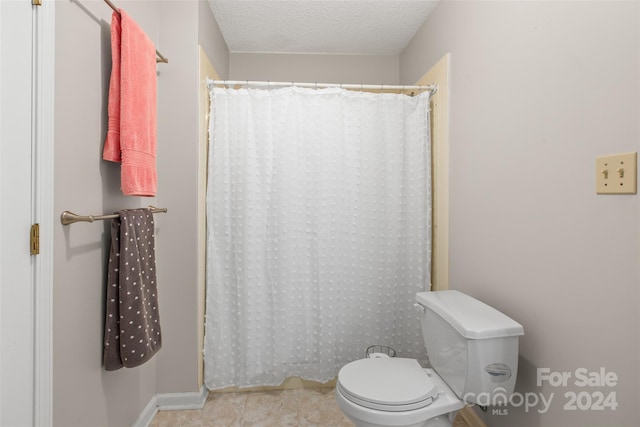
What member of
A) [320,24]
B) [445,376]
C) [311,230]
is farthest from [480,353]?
[320,24]

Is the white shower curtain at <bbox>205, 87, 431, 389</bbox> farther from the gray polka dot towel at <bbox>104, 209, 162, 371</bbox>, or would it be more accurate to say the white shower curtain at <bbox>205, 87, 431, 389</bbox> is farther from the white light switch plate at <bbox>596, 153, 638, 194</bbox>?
the white light switch plate at <bbox>596, 153, 638, 194</bbox>

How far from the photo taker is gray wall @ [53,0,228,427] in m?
1.04

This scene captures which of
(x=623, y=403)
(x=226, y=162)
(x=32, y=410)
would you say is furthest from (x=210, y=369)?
(x=623, y=403)

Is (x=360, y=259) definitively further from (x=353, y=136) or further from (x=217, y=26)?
(x=217, y=26)

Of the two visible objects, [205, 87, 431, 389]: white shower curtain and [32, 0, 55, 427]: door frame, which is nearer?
[32, 0, 55, 427]: door frame

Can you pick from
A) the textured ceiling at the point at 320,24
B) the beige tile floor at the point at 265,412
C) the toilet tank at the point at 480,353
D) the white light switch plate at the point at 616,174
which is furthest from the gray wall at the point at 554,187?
the beige tile floor at the point at 265,412

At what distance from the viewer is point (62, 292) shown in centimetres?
103

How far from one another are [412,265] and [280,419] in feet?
3.74

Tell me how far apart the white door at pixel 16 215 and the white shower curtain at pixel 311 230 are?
3.16 ft

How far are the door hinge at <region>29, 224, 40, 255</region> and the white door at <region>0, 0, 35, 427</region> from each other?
1 centimetres

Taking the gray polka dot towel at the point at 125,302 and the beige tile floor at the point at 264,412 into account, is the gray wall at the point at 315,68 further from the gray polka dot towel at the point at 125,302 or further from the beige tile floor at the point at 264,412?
the beige tile floor at the point at 264,412

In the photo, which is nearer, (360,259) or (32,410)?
(32,410)

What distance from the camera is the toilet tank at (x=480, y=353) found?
1143mm

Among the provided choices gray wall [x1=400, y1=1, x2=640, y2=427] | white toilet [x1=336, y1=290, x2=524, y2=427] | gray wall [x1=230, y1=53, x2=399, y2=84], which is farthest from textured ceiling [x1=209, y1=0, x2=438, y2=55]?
white toilet [x1=336, y1=290, x2=524, y2=427]
